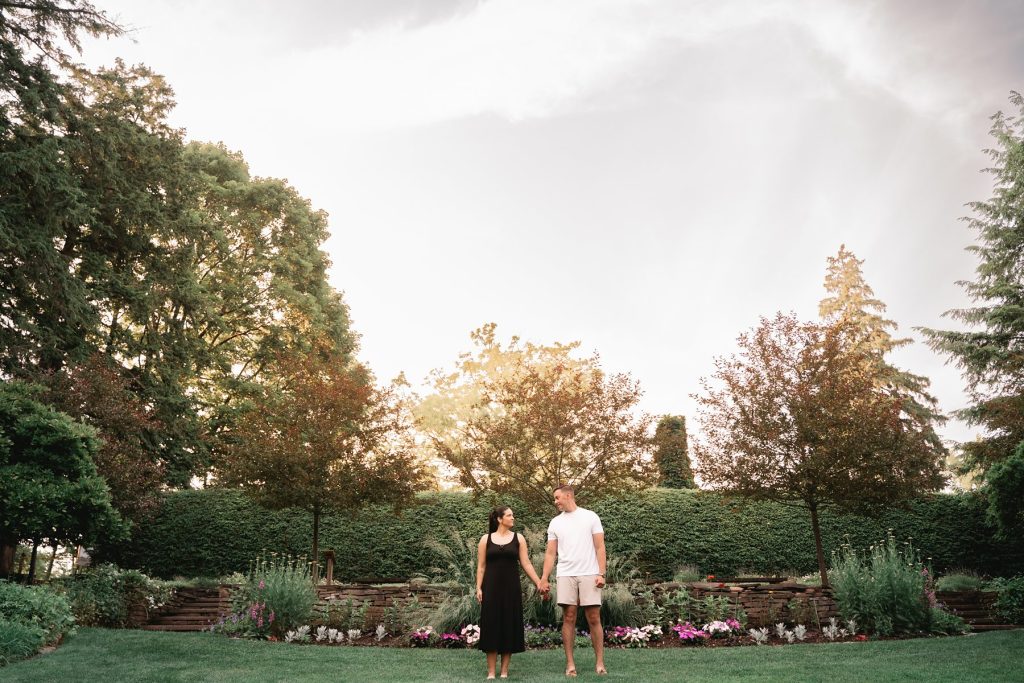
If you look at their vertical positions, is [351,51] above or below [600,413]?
above

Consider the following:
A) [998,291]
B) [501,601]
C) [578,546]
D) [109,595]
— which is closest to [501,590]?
[501,601]

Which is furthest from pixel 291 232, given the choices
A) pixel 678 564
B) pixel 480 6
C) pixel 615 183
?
pixel 678 564

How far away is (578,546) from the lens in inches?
254

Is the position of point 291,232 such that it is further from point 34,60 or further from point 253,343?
point 34,60

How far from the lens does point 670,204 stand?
14562 millimetres

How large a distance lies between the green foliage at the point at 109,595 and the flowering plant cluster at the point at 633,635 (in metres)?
8.38

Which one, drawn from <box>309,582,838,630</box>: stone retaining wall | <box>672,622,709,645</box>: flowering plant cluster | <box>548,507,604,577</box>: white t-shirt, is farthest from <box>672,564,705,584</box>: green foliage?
<box>548,507,604,577</box>: white t-shirt

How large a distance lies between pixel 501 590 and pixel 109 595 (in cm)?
883

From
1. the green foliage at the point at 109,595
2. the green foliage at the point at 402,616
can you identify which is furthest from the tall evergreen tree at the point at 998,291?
the green foliage at the point at 109,595

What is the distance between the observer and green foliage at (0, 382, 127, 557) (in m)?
9.50

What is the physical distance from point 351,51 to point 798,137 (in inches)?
306

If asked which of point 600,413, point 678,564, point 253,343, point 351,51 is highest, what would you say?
point 351,51

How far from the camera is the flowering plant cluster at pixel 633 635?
8758 millimetres

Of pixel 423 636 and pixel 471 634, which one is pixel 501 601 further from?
pixel 423 636
